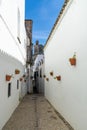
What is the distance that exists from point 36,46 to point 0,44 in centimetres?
2575

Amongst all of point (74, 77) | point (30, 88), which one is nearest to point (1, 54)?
point (74, 77)

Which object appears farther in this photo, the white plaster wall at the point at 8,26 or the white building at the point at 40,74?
the white building at the point at 40,74

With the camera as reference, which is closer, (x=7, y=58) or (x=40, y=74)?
(x=7, y=58)

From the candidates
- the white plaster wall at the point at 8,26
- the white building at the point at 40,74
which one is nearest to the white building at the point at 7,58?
the white plaster wall at the point at 8,26

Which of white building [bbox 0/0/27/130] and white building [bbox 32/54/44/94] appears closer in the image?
white building [bbox 0/0/27/130]

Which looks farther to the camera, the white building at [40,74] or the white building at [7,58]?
the white building at [40,74]

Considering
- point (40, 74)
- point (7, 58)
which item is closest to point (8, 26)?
point (7, 58)

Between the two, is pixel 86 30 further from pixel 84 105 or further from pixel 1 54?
pixel 1 54

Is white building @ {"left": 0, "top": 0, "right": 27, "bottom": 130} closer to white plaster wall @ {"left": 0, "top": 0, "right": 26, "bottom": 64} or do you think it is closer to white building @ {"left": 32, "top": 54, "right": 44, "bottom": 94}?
white plaster wall @ {"left": 0, "top": 0, "right": 26, "bottom": 64}

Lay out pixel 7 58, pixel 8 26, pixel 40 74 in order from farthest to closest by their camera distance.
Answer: pixel 40 74, pixel 8 26, pixel 7 58

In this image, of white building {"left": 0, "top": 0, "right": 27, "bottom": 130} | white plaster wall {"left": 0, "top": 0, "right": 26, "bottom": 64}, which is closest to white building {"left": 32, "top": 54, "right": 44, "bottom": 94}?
white building {"left": 0, "top": 0, "right": 27, "bottom": 130}

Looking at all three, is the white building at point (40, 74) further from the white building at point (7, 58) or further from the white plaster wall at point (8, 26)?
the white plaster wall at point (8, 26)

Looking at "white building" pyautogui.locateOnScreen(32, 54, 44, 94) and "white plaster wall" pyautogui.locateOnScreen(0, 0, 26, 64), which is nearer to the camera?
"white plaster wall" pyautogui.locateOnScreen(0, 0, 26, 64)

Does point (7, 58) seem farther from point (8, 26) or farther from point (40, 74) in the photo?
point (40, 74)
